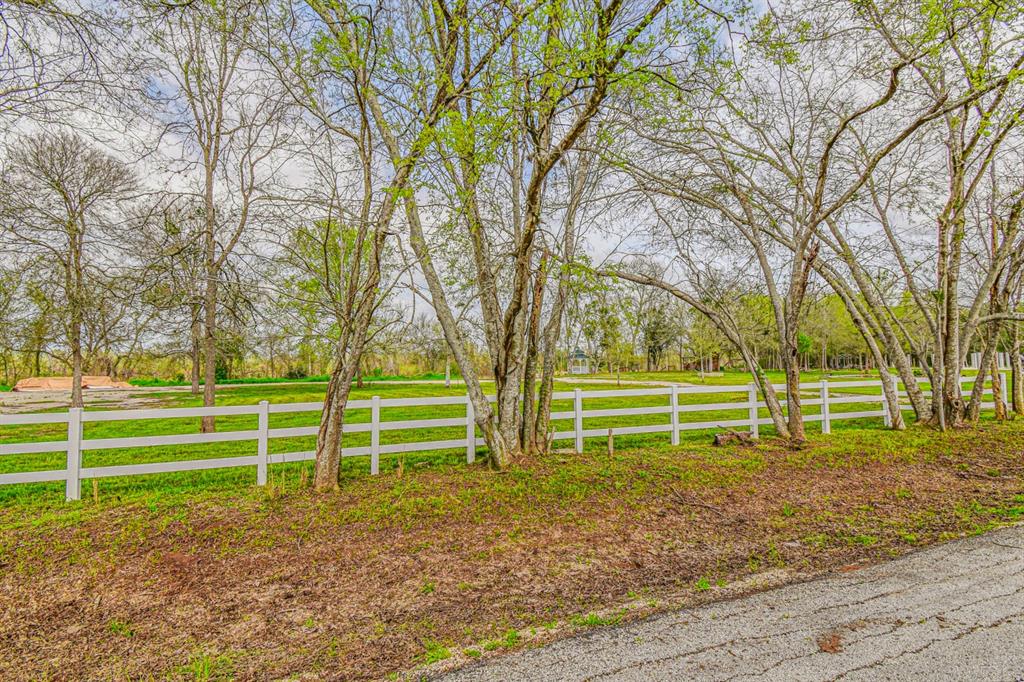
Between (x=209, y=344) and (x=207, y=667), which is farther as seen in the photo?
(x=209, y=344)

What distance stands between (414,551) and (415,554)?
5 centimetres

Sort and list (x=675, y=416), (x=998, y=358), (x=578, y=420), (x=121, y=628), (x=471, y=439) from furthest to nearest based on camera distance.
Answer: (x=998, y=358)
(x=675, y=416)
(x=578, y=420)
(x=471, y=439)
(x=121, y=628)

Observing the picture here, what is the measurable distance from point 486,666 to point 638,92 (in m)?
6.10

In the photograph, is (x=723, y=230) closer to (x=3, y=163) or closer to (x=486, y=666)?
(x=486, y=666)

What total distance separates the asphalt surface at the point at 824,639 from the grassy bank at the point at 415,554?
227mm

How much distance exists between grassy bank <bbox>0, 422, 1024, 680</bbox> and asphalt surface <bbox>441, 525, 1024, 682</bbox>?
0.23 meters

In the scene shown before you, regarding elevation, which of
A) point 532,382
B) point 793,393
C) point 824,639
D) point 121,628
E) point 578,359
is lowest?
point 121,628

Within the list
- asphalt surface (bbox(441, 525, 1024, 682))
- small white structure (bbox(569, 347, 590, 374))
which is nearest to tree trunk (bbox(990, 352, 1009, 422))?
small white structure (bbox(569, 347, 590, 374))

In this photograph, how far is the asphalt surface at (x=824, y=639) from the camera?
2.09m

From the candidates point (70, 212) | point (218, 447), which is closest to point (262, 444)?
point (218, 447)

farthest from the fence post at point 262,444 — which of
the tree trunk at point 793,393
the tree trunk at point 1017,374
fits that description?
the tree trunk at point 1017,374

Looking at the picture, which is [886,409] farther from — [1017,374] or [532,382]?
[532,382]

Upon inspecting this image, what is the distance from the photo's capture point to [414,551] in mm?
3654

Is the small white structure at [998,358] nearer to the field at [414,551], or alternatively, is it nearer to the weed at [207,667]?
the field at [414,551]
